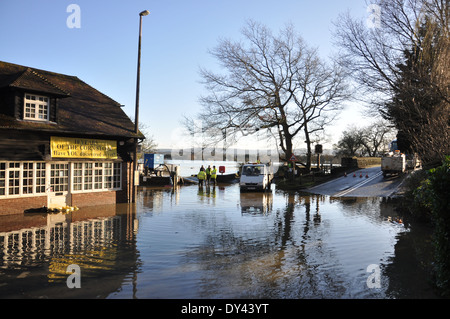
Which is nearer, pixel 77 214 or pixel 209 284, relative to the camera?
pixel 209 284

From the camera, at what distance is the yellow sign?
16.7m

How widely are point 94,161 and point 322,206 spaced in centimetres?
1213

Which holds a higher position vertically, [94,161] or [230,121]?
[230,121]

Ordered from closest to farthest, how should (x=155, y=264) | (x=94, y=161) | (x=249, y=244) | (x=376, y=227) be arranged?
(x=155, y=264)
(x=249, y=244)
(x=376, y=227)
(x=94, y=161)

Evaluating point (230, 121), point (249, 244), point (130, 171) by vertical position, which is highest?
point (230, 121)

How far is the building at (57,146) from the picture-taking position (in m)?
15.4

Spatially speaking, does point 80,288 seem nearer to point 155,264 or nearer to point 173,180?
point 155,264

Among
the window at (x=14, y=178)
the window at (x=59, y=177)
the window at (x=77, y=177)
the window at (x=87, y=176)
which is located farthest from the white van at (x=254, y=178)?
the window at (x=14, y=178)

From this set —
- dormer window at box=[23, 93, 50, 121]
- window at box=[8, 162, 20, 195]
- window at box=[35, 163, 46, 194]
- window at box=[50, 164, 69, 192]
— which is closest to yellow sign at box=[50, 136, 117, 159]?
window at box=[50, 164, 69, 192]

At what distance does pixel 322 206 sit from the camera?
19.0m

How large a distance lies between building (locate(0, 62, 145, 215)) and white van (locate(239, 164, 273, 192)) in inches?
370

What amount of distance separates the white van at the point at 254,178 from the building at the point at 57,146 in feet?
30.8

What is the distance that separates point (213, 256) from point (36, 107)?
12.0m

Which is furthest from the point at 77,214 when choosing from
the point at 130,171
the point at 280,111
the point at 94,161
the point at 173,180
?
the point at 280,111
